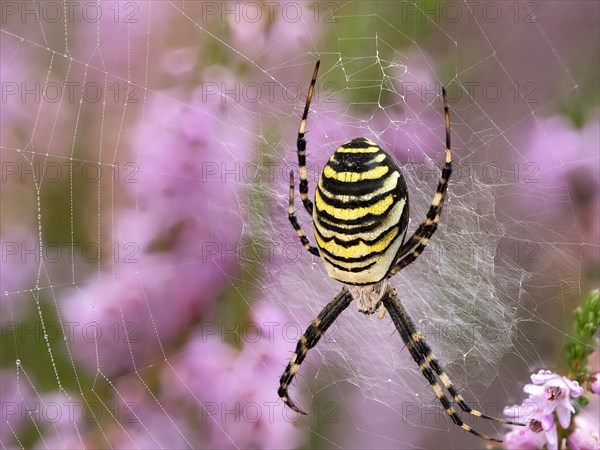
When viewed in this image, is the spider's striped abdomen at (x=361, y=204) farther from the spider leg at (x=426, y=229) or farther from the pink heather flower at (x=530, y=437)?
the pink heather flower at (x=530, y=437)

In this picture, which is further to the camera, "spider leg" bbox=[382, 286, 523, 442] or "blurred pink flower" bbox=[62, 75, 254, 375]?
"spider leg" bbox=[382, 286, 523, 442]

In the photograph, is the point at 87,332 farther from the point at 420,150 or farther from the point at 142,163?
the point at 420,150

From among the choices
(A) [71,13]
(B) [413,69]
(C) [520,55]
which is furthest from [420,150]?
(A) [71,13]

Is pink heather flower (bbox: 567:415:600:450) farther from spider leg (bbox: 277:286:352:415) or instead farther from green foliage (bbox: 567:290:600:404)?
spider leg (bbox: 277:286:352:415)

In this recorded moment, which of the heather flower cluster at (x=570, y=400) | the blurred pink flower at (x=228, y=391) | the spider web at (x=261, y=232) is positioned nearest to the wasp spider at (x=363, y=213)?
the heather flower cluster at (x=570, y=400)

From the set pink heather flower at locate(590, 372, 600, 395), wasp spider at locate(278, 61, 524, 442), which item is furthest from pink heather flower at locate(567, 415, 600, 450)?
wasp spider at locate(278, 61, 524, 442)

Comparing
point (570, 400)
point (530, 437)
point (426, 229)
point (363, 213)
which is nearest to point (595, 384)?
point (570, 400)

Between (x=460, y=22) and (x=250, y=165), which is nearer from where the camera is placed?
(x=250, y=165)
